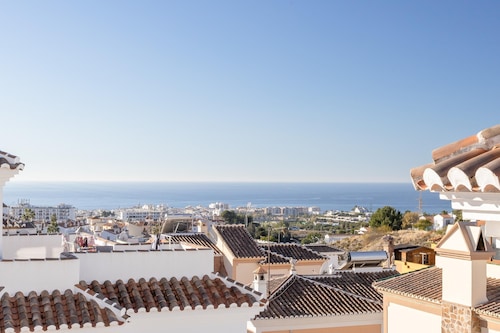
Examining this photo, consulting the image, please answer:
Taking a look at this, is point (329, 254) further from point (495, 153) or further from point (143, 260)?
point (495, 153)

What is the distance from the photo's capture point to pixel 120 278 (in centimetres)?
746

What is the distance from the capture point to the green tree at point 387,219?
49.2m

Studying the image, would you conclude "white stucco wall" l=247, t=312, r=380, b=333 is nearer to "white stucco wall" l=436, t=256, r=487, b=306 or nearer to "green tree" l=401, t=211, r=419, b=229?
"white stucco wall" l=436, t=256, r=487, b=306

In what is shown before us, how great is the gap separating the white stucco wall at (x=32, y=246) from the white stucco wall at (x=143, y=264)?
125cm

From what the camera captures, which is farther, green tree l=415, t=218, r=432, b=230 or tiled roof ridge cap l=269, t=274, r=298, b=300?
green tree l=415, t=218, r=432, b=230

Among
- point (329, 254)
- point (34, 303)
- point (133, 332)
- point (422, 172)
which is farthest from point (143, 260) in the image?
point (329, 254)

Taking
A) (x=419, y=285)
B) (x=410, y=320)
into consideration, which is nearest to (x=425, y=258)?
(x=419, y=285)

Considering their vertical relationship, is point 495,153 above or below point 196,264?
above

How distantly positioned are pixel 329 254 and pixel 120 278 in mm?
20807

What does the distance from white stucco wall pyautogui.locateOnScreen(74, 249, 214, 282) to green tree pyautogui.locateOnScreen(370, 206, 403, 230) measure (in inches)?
1690

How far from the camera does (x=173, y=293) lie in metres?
7.20

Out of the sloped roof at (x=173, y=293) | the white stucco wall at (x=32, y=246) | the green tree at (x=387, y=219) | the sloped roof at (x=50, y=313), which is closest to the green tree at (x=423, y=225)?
the green tree at (x=387, y=219)

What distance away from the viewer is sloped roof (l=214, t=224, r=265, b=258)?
22.3 meters

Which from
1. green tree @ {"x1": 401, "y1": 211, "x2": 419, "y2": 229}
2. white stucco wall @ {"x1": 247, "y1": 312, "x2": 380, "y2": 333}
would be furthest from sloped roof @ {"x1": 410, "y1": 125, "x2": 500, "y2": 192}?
green tree @ {"x1": 401, "y1": 211, "x2": 419, "y2": 229}
